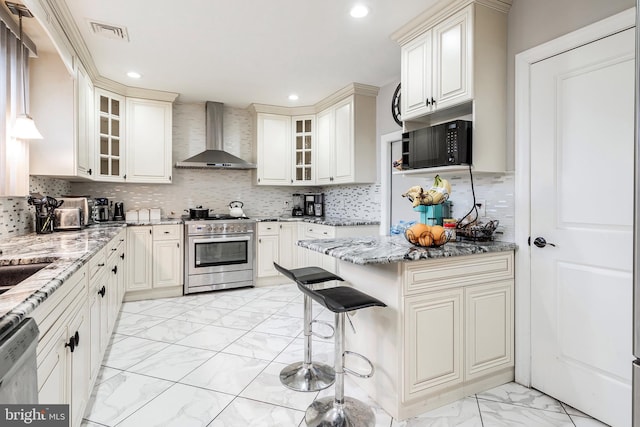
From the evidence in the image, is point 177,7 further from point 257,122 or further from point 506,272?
point 506,272

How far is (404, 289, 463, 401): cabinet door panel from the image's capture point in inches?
70.1

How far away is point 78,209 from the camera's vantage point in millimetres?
2857

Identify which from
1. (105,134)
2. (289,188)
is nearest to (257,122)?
(289,188)

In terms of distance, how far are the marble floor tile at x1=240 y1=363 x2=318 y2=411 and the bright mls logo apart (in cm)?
102

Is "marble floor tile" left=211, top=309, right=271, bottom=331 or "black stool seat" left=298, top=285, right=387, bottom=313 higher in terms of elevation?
"black stool seat" left=298, top=285, right=387, bottom=313

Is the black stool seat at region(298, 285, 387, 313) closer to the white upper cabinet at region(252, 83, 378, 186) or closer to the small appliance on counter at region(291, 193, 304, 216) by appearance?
the white upper cabinet at region(252, 83, 378, 186)

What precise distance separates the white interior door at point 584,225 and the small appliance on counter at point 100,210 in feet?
14.1

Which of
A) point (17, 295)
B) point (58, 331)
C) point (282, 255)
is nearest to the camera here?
point (17, 295)

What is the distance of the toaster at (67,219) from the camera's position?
2.75m

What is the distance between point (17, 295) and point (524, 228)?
8.31ft

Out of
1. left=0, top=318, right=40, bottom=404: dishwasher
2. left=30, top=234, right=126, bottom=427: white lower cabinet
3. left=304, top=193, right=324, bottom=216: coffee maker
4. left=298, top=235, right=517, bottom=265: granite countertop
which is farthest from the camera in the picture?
left=304, top=193, right=324, bottom=216: coffee maker

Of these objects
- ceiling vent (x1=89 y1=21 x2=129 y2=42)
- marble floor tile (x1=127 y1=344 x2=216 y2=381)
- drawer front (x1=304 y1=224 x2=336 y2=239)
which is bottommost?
marble floor tile (x1=127 y1=344 x2=216 y2=381)

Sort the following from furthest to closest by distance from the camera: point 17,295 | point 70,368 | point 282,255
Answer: point 282,255
point 70,368
point 17,295

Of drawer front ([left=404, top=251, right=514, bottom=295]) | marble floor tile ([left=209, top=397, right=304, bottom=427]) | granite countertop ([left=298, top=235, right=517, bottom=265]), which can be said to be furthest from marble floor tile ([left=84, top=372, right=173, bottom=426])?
drawer front ([left=404, top=251, right=514, bottom=295])
